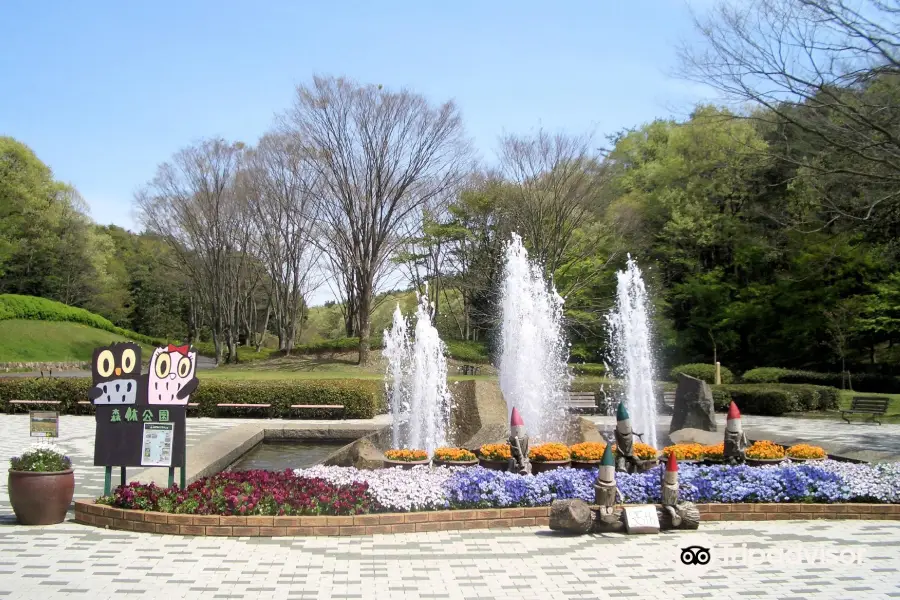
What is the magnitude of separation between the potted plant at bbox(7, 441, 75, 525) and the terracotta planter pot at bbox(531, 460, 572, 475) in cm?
534

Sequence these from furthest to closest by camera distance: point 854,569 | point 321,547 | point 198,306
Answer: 1. point 198,306
2. point 321,547
3. point 854,569

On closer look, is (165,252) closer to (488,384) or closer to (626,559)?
(488,384)

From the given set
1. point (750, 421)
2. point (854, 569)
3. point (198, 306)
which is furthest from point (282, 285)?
point (854, 569)

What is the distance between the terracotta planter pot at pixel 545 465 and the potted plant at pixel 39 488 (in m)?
5.34

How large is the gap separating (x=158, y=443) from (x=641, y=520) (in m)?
5.11

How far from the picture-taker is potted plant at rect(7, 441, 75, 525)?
25.3ft

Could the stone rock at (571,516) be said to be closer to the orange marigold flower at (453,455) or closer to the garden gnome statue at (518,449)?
the garden gnome statue at (518,449)

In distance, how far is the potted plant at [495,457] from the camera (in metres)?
9.84

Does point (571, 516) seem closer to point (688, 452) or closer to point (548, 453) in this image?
point (548, 453)

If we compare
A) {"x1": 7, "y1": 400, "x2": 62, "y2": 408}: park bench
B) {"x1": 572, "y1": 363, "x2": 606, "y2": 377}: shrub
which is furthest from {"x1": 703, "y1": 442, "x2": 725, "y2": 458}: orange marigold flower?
{"x1": 572, "y1": 363, "x2": 606, "y2": 377}: shrub

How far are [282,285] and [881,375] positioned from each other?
2814 centimetres

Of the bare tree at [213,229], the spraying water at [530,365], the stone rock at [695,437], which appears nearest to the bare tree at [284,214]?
the bare tree at [213,229]

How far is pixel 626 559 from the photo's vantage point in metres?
6.76

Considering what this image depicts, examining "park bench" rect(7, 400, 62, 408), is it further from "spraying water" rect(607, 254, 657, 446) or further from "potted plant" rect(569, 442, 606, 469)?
"potted plant" rect(569, 442, 606, 469)
